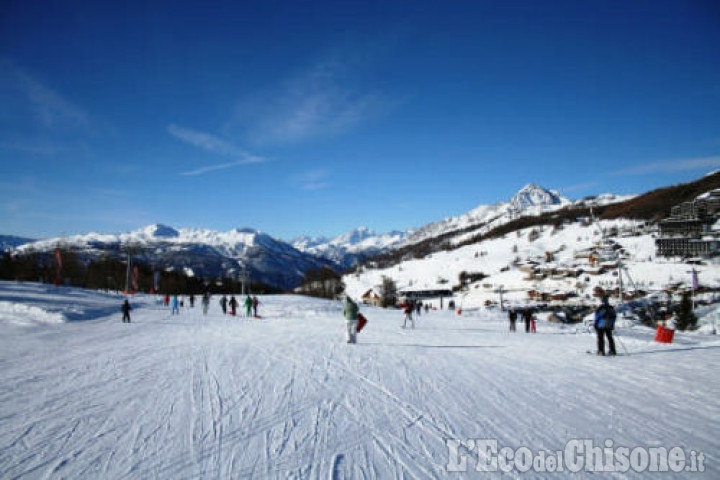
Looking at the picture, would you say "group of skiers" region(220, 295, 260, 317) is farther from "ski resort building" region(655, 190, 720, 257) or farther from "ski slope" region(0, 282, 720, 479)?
"ski resort building" region(655, 190, 720, 257)

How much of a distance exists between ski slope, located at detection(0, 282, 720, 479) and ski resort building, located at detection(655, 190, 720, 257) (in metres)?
117

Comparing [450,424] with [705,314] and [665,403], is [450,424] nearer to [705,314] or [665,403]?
[665,403]

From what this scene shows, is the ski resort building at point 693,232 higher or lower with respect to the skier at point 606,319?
higher

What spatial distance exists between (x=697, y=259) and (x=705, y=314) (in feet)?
234

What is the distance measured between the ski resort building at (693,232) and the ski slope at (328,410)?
385ft

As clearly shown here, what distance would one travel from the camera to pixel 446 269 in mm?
159875

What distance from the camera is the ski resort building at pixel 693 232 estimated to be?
329ft

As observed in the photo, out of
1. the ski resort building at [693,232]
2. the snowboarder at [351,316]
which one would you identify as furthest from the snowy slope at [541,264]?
the snowboarder at [351,316]

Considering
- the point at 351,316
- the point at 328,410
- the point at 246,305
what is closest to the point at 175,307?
the point at 246,305

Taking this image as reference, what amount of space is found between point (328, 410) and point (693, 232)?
140066mm

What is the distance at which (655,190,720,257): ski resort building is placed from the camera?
100m

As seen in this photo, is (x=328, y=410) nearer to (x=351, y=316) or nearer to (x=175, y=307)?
(x=351, y=316)

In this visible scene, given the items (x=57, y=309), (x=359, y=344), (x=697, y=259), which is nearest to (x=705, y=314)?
(x=359, y=344)

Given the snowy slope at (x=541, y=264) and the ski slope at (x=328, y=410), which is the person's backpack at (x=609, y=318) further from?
the snowy slope at (x=541, y=264)
